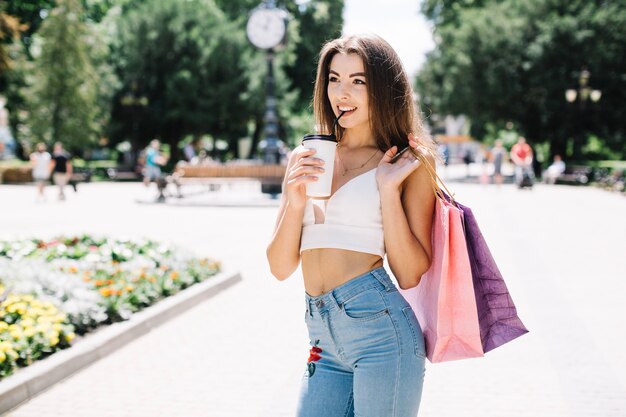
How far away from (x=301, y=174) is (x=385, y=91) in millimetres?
405

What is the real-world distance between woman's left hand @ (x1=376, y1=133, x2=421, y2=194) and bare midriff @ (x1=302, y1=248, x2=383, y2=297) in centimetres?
23

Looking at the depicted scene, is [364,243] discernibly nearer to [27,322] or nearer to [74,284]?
[27,322]

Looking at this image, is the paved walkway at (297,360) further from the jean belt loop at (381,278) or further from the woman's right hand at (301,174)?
the woman's right hand at (301,174)

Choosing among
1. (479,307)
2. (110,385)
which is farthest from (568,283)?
(479,307)

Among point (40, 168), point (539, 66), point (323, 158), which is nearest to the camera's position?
point (323, 158)

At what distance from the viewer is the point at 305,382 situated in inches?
89.7

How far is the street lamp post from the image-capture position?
3070cm

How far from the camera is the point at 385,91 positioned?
2.28 metres

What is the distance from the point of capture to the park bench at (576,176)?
31344 mm

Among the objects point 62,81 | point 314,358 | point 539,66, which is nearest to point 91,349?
point 314,358

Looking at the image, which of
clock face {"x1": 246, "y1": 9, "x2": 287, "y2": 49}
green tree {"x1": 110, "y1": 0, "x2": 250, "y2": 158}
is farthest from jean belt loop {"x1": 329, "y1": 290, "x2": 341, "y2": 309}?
green tree {"x1": 110, "y1": 0, "x2": 250, "y2": 158}

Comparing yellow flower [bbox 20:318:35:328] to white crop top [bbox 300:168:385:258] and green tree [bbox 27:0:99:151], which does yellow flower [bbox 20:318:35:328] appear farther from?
green tree [bbox 27:0:99:151]

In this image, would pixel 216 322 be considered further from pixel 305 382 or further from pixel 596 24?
pixel 596 24

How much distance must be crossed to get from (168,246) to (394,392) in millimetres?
6605
